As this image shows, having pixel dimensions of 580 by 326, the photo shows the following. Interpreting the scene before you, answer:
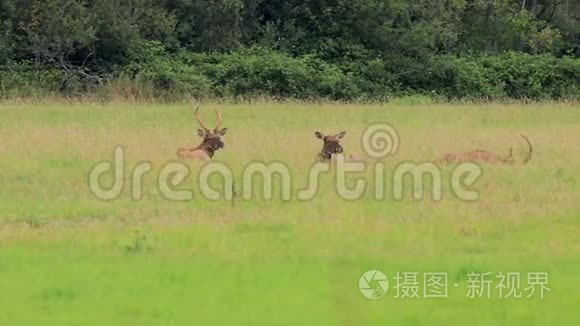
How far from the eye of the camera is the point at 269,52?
29953mm

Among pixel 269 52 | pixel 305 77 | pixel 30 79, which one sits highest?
pixel 269 52

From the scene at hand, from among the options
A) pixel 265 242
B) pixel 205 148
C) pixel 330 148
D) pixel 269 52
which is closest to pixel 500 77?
pixel 269 52

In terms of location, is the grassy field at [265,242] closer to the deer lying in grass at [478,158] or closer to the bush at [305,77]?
the deer lying in grass at [478,158]

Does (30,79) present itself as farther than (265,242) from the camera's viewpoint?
Yes

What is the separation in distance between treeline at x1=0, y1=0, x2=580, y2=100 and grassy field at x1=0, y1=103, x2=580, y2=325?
1185 cm

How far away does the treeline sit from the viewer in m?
27.6

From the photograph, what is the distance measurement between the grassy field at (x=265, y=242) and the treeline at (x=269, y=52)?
11.9m

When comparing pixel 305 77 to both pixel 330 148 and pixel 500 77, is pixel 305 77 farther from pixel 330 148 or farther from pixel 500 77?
pixel 330 148

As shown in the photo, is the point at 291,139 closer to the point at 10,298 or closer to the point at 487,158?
the point at 487,158

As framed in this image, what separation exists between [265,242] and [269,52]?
21.8 meters

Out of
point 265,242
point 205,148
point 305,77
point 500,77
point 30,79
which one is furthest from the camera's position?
point 500,77

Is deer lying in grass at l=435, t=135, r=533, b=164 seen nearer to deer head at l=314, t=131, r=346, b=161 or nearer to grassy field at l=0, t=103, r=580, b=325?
grassy field at l=0, t=103, r=580, b=325

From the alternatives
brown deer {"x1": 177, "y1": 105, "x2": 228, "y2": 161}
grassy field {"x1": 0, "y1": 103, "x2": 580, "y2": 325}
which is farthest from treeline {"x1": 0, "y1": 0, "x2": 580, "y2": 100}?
brown deer {"x1": 177, "y1": 105, "x2": 228, "y2": 161}

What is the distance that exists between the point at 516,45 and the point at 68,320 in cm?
3142
